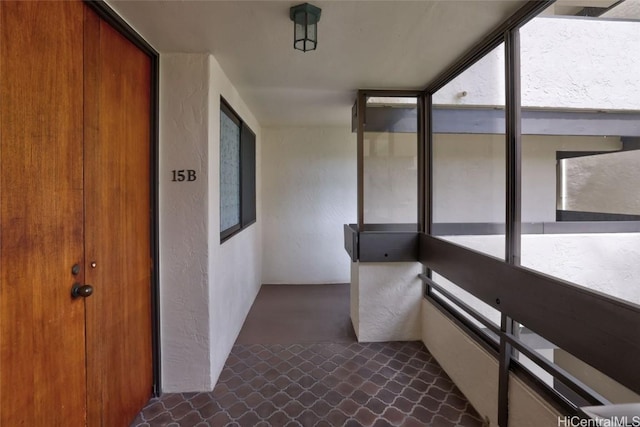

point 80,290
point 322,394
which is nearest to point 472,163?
point 322,394

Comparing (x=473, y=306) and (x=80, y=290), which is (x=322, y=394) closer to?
(x=473, y=306)

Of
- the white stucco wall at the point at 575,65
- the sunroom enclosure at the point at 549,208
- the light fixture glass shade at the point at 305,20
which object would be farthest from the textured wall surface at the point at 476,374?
the light fixture glass shade at the point at 305,20

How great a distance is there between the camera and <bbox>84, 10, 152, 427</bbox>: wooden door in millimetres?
1472

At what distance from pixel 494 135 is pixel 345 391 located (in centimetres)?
210

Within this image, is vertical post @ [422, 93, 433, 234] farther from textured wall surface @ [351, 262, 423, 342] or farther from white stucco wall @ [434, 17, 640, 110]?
white stucco wall @ [434, 17, 640, 110]

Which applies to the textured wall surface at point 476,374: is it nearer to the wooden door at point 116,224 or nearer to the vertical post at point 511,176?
the vertical post at point 511,176

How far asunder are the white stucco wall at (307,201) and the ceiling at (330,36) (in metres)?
1.88

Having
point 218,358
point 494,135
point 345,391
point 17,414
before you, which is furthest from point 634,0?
point 218,358

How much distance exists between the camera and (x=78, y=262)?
1385mm

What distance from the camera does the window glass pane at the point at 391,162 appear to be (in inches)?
116

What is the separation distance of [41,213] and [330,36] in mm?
1735

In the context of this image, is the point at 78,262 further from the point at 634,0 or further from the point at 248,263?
the point at 634,0

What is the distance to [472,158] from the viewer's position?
249 cm

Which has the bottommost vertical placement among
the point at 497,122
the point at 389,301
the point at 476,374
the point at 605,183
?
→ the point at 476,374
